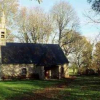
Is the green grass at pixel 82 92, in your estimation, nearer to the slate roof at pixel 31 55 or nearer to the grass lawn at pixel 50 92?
the grass lawn at pixel 50 92

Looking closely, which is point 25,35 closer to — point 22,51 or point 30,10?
point 30,10

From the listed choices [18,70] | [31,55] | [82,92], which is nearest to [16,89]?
[82,92]

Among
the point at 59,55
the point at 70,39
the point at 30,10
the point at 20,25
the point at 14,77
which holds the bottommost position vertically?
the point at 14,77

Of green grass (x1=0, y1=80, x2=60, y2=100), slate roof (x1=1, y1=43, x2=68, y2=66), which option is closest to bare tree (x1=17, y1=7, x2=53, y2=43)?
slate roof (x1=1, y1=43, x2=68, y2=66)

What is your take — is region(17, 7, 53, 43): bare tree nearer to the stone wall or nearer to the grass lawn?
the stone wall

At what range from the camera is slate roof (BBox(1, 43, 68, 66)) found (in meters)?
41.6

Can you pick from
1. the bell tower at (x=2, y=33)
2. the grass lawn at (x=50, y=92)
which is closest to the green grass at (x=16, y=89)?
the grass lawn at (x=50, y=92)

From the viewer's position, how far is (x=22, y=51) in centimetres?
4353

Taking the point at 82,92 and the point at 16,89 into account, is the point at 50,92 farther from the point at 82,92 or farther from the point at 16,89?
the point at 16,89

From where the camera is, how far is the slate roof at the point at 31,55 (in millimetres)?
41594

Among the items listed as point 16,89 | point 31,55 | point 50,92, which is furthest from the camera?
point 31,55

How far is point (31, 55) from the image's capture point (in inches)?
1705

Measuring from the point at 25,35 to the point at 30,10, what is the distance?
22.2 ft

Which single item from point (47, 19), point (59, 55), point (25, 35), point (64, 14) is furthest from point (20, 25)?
point (59, 55)
